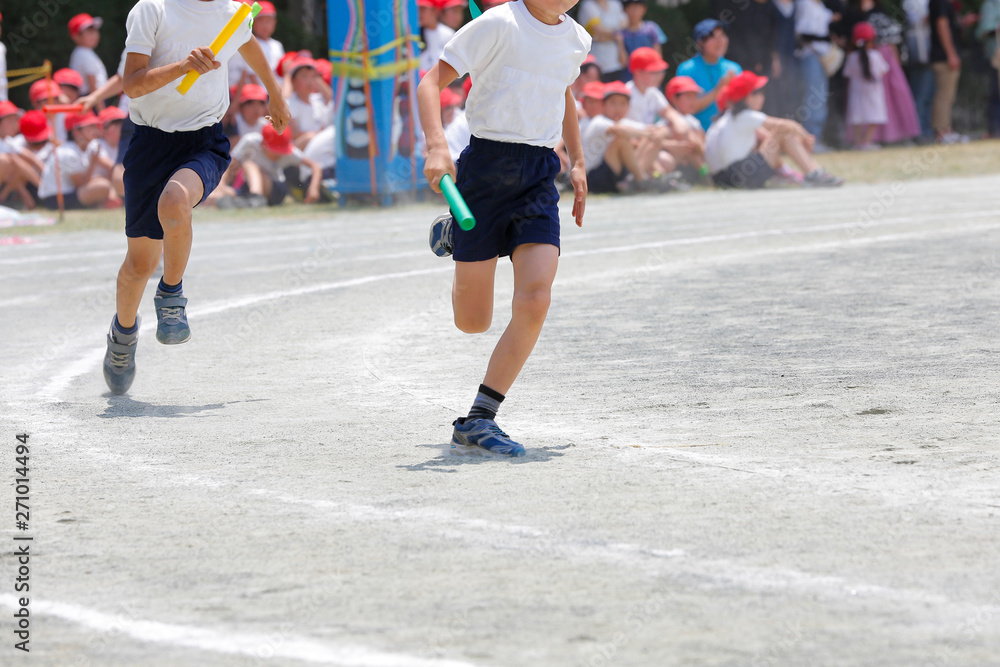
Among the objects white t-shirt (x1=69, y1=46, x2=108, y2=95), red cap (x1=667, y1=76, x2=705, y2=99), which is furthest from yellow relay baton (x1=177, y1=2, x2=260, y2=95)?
white t-shirt (x1=69, y1=46, x2=108, y2=95)

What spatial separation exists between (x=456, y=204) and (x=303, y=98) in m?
13.8

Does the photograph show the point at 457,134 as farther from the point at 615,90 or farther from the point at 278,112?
the point at 278,112

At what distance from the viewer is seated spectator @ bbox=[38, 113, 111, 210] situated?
1745 centimetres

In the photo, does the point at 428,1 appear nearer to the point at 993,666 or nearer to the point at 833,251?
the point at 833,251

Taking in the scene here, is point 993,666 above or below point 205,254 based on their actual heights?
above

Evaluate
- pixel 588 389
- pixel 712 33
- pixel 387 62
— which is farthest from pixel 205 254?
pixel 712 33

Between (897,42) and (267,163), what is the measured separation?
10.5 meters

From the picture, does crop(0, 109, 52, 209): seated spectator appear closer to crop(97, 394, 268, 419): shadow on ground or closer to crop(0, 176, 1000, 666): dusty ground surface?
crop(0, 176, 1000, 666): dusty ground surface

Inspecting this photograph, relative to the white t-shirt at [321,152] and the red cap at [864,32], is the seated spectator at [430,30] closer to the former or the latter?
the white t-shirt at [321,152]

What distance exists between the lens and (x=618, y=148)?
57.8 ft

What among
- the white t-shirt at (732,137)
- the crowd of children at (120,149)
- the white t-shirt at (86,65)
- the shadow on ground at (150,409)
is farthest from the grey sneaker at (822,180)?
the shadow on ground at (150,409)

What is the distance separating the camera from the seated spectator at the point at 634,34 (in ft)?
67.2

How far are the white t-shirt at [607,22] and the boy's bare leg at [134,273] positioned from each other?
550 inches

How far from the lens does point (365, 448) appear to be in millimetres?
5441
